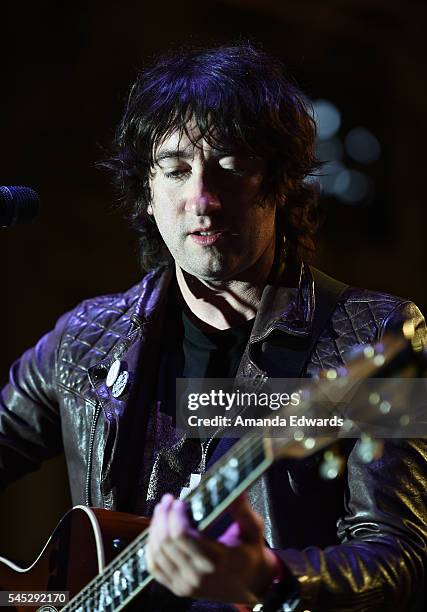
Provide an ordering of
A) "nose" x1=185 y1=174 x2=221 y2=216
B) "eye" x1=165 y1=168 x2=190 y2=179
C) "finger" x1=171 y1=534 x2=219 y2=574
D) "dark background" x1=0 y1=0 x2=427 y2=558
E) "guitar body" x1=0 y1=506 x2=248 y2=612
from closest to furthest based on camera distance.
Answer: "finger" x1=171 y1=534 x2=219 y2=574, "guitar body" x1=0 y1=506 x2=248 y2=612, "nose" x1=185 y1=174 x2=221 y2=216, "eye" x1=165 y1=168 x2=190 y2=179, "dark background" x1=0 y1=0 x2=427 y2=558

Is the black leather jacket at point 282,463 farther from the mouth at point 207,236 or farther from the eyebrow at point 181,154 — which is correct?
the eyebrow at point 181,154

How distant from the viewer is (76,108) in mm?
5773

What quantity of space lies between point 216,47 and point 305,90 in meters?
0.37

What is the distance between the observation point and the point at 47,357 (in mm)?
3133

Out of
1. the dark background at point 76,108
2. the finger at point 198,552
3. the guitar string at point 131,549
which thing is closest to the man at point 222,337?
the guitar string at point 131,549

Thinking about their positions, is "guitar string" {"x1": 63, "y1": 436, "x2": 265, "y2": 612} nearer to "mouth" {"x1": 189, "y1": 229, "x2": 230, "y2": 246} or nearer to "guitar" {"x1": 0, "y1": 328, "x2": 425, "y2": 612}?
"guitar" {"x1": 0, "y1": 328, "x2": 425, "y2": 612}

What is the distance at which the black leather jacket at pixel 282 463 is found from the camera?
2033mm

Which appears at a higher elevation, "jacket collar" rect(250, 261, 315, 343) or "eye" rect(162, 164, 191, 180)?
"eye" rect(162, 164, 191, 180)

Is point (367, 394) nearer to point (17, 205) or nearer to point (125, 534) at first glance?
point (125, 534)

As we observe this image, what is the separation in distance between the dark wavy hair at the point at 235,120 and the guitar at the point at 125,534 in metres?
0.80

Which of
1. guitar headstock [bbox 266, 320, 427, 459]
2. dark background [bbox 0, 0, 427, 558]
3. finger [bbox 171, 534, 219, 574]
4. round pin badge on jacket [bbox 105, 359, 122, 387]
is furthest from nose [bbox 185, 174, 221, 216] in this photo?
dark background [bbox 0, 0, 427, 558]

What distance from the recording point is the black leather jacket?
2033 millimetres

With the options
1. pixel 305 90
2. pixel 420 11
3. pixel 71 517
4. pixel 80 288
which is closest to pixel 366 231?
pixel 420 11

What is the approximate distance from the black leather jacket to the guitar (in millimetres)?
259
